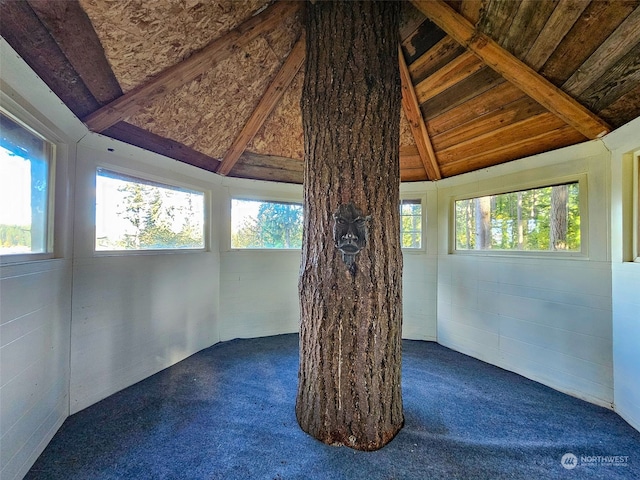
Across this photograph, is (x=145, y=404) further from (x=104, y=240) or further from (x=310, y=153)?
(x=310, y=153)

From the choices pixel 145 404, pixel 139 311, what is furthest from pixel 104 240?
pixel 145 404

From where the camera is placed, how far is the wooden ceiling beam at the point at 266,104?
230cm

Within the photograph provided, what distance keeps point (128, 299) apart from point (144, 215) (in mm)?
772

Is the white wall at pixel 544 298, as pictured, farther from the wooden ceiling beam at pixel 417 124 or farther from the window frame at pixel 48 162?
the window frame at pixel 48 162

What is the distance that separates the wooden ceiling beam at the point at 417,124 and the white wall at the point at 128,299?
227 centimetres

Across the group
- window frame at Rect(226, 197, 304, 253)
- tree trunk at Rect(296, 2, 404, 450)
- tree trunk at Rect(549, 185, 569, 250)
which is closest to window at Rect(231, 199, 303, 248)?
window frame at Rect(226, 197, 304, 253)

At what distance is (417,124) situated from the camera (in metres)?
2.85

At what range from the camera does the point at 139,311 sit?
2381 millimetres

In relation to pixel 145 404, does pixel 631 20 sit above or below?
above

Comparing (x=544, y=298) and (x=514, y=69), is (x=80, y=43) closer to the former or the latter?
(x=514, y=69)

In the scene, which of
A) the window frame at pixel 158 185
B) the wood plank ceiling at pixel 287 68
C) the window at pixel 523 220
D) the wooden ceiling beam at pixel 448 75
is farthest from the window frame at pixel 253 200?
the window at pixel 523 220

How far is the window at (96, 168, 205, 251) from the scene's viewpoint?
2201 millimetres

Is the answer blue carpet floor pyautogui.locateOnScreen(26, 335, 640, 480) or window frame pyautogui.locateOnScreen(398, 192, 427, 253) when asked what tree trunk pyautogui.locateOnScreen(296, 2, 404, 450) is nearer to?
blue carpet floor pyautogui.locateOnScreen(26, 335, 640, 480)

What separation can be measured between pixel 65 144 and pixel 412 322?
384 centimetres
